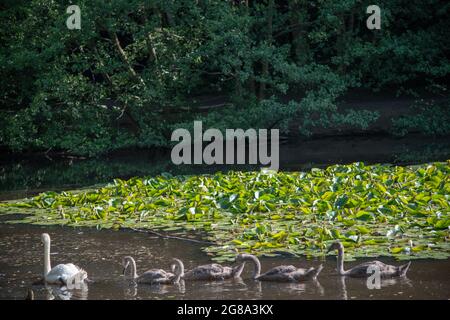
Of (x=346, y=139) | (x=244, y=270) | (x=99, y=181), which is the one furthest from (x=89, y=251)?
(x=346, y=139)

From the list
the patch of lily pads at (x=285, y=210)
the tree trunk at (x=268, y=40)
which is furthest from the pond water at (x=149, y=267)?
the tree trunk at (x=268, y=40)

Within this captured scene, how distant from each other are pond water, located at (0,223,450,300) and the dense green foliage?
37.4 ft

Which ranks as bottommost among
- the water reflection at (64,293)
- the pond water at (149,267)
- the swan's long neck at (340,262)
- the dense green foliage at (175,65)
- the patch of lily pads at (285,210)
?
the water reflection at (64,293)

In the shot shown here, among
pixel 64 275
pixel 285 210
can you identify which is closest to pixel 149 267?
pixel 64 275

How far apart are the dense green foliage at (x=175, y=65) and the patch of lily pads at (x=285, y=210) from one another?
7.55 meters

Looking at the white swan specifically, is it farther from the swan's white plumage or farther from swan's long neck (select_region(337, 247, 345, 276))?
swan's long neck (select_region(337, 247, 345, 276))

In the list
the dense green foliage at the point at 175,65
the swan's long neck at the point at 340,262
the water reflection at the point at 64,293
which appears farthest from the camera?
the dense green foliage at the point at 175,65

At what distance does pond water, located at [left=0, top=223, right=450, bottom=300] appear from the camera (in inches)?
304

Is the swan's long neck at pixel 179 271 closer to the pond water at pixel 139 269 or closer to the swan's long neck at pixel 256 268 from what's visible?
the pond water at pixel 139 269

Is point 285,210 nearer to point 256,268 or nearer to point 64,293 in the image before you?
point 256,268

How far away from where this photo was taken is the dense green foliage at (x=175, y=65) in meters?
21.8

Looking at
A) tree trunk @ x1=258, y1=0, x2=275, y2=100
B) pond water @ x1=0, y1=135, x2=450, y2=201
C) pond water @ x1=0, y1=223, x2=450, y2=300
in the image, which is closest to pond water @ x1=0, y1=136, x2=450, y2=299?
pond water @ x1=0, y1=223, x2=450, y2=300

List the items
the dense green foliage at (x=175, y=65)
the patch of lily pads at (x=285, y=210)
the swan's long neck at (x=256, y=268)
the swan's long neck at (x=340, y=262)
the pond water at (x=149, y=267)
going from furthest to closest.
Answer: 1. the dense green foliage at (x=175, y=65)
2. the patch of lily pads at (x=285, y=210)
3. the swan's long neck at (x=256, y=268)
4. the swan's long neck at (x=340, y=262)
5. the pond water at (x=149, y=267)

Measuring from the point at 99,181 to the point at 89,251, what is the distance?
710 cm
